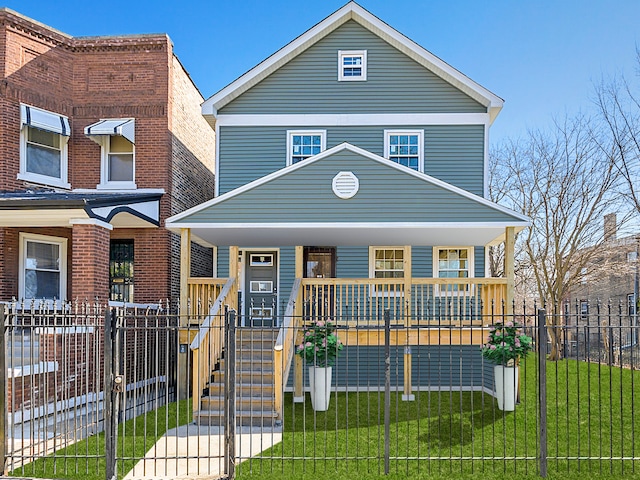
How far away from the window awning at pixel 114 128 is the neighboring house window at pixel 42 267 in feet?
9.09

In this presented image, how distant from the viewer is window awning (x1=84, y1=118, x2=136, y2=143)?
46.2ft

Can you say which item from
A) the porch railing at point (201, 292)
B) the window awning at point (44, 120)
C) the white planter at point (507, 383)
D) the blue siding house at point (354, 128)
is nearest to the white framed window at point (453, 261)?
the blue siding house at point (354, 128)

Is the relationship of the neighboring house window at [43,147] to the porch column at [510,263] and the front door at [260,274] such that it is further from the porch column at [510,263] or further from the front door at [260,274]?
the porch column at [510,263]

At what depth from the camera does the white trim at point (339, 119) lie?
14750 mm

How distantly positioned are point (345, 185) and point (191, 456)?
5.89 meters

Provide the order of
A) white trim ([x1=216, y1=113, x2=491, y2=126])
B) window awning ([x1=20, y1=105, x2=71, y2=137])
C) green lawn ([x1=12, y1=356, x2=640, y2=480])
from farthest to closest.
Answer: white trim ([x1=216, y1=113, x2=491, y2=126]) → window awning ([x1=20, y1=105, x2=71, y2=137]) → green lawn ([x1=12, y1=356, x2=640, y2=480])

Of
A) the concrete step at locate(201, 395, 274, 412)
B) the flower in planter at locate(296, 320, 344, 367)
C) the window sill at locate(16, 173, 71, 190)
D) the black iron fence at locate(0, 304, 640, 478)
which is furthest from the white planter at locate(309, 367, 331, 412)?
the window sill at locate(16, 173, 71, 190)

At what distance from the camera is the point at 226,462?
24.3ft

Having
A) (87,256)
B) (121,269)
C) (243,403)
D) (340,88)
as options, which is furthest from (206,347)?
(340,88)

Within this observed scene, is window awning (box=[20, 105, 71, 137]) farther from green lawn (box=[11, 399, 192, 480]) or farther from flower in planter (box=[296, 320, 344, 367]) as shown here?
flower in planter (box=[296, 320, 344, 367])

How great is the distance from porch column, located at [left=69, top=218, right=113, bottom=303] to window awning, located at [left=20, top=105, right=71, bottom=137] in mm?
3567

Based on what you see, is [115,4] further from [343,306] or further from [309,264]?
[343,306]

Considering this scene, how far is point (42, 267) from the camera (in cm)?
1405

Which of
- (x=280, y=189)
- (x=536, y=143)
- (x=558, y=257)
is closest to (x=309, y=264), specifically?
(x=280, y=189)
